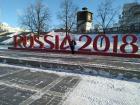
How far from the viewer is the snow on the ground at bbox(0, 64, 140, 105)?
18.3 ft

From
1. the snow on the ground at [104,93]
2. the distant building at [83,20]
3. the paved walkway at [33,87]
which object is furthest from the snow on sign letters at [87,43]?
the distant building at [83,20]

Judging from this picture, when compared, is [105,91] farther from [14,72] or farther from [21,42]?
[21,42]

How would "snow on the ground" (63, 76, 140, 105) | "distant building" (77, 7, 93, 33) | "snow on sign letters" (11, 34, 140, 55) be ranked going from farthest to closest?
"distant building" (77, 7, 93, 33), "snow on sign letters" (11, 34, 140, 55), "snow on the ground" (63, 76, 140, 105)

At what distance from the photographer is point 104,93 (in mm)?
6289

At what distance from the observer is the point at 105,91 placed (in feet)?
21.3

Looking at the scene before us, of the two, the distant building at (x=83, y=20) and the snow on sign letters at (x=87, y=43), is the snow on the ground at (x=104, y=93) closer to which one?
the snow on sign letters at (x=87, y=43)

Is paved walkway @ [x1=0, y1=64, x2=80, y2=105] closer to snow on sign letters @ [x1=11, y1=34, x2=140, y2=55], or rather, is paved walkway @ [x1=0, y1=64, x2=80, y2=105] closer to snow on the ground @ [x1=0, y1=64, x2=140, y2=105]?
snow on the ground @ [x1=0, y1=64, x2=140, y2=105]

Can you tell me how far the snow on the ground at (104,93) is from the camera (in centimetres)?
557

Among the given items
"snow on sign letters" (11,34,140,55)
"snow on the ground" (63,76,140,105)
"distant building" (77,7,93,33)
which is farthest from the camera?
"distant building" (77,7,93,33)

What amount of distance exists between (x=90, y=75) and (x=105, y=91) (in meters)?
2.34

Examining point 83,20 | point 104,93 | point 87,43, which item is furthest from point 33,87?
point 83,20

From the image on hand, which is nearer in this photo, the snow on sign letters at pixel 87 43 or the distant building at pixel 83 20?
the snow on sign letters at pixel 87 43

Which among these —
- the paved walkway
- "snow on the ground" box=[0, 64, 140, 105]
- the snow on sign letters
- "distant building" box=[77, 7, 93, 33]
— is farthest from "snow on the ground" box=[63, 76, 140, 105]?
"distant building" box=[77, 7, 93, 33]

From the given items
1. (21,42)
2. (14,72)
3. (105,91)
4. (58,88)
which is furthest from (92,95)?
(21,42)
